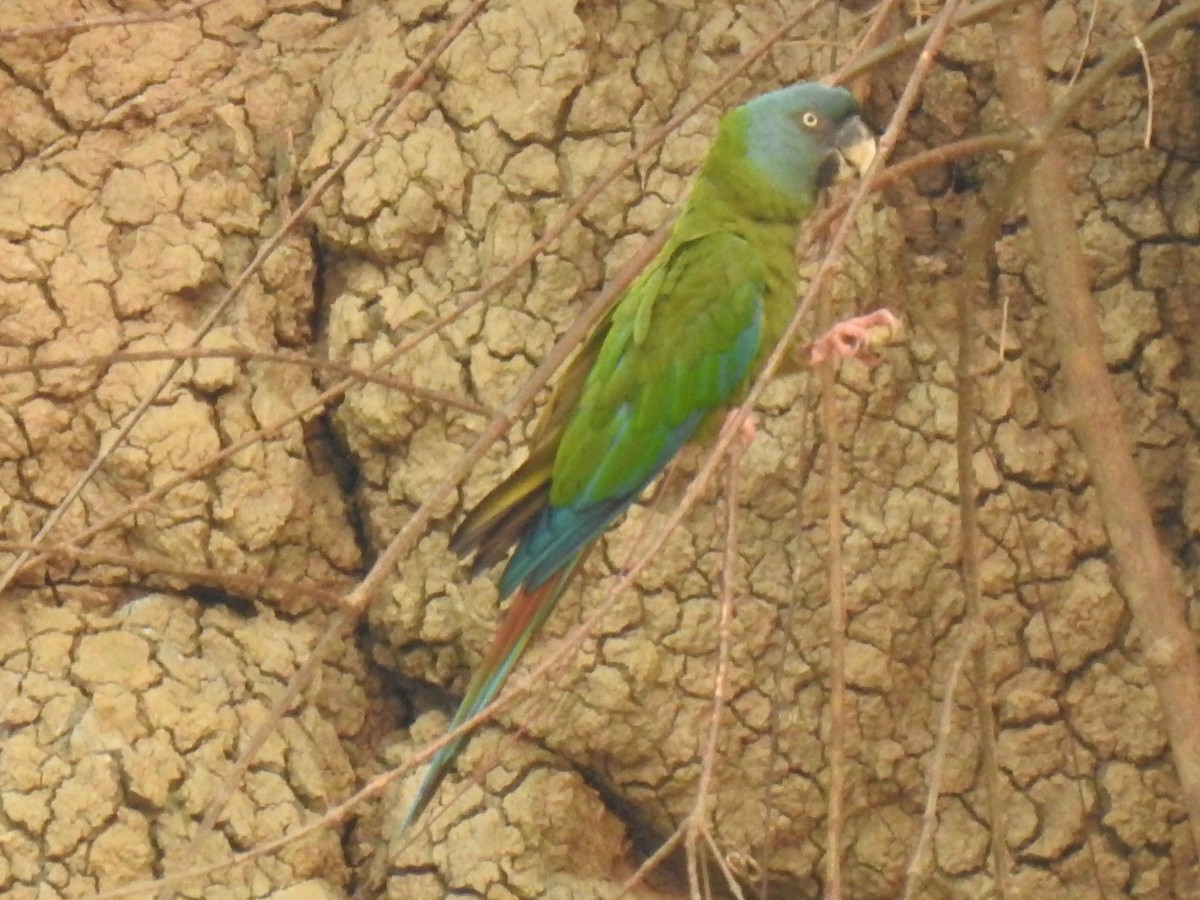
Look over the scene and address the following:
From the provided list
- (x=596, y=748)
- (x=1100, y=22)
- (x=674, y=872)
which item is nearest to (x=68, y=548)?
(x=596, y=748)

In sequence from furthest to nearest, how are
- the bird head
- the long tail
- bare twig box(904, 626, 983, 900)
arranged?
the bird head → the long tail → bare twig box(904, 626, 983, 900)

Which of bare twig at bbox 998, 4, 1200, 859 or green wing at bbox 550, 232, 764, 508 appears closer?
bare twig at bbox 998, 4, 1200, 859

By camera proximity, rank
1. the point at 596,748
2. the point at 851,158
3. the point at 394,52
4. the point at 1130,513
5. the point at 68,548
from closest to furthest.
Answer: the point at 68,548, the point at 1130,513, the point at 851,158, the point at 596,748, the point at 394,52

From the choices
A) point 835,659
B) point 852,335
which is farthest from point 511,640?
point 852,335

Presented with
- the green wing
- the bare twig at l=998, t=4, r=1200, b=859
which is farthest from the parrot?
the bare twig at l=998, t=4, r=1200, b=859

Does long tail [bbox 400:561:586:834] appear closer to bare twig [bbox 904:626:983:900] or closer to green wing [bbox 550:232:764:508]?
green wing [bbox 550:232:764:508]

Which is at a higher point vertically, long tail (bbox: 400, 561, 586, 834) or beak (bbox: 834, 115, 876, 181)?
beak (bbox: 834, 115, 876, 181)

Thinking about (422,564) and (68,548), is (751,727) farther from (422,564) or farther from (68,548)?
(68,548)

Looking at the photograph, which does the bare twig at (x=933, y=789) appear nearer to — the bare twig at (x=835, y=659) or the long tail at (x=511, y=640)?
the bare twig at (x=835, y=659)
